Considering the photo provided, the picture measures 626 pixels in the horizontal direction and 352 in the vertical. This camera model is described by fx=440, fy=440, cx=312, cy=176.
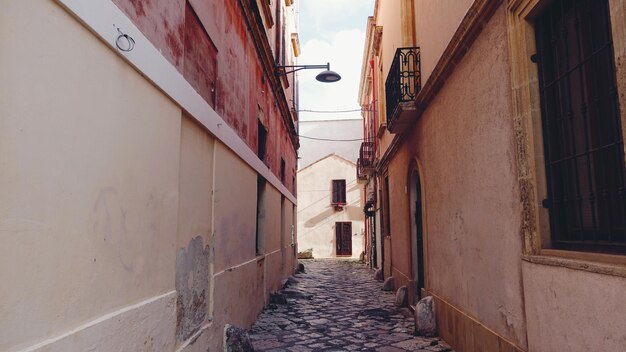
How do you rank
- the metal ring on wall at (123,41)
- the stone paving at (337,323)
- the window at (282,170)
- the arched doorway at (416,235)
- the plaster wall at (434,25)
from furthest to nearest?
the window at (282,170) < the arched doorway at (416,235) < the stone paving at (337,323) < the plaster wall at (434,25) < the metal ring on wall at (123,41)

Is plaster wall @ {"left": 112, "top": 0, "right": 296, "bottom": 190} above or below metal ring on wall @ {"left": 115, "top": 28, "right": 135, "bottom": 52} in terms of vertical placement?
above

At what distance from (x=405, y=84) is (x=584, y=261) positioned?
19.1 ft

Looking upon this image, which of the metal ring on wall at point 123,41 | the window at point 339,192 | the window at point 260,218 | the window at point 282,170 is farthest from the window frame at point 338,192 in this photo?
the metal ring on wall at point 123,41

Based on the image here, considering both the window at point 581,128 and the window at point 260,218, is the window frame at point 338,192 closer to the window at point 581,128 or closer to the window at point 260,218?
the window at point 260,218

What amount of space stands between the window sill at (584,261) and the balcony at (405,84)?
4.64 m

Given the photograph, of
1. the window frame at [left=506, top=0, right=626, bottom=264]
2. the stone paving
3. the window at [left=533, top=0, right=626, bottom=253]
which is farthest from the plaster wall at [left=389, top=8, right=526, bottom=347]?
the stone paving

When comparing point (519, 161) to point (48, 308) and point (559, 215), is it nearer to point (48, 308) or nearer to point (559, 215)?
point (559, 215)

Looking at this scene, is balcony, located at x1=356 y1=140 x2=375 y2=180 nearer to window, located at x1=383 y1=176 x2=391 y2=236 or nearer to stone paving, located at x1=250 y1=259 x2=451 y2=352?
window, located at x1=383 y1=176 x2=391 y2=236

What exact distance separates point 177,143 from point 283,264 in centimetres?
937

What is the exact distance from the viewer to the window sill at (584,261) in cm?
250

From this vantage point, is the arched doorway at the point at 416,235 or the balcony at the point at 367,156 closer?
the arched doorway at the point at 416,235

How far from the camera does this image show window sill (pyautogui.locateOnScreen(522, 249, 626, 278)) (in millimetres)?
2502

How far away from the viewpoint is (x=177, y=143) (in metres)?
3.83

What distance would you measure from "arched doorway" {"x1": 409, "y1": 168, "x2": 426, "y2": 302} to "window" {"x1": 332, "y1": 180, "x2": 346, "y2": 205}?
16.8 m
